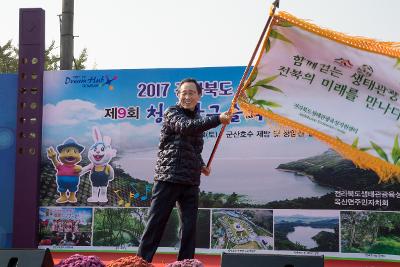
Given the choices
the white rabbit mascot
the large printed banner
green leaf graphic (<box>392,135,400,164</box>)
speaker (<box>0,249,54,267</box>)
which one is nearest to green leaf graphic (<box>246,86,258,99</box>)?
green leaf graphic (<box>392,135,400,164</box>)

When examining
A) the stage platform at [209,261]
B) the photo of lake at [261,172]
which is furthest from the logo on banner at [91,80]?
the stage platform at [209,261]

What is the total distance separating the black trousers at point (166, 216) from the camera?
129 inches

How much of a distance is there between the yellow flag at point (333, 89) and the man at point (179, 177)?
14.9 inches

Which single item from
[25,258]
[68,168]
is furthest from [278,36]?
[68,168]

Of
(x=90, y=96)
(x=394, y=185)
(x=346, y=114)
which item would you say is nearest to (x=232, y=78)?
(x=90, y=96)

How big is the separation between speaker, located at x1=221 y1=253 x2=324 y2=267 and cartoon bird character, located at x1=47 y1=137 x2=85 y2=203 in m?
3.48

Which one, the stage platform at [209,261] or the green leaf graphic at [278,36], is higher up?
the green leaf graphic at [278,36]

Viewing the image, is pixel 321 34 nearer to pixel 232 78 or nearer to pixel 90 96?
pixel 232 78

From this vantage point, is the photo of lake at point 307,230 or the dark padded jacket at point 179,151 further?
the photo of lake at point 307,230

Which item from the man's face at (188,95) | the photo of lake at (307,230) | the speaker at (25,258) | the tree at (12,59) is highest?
the tree at (12,59)

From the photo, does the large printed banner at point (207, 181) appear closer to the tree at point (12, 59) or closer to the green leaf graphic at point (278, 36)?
the green leaf graphic at point (278, 36)

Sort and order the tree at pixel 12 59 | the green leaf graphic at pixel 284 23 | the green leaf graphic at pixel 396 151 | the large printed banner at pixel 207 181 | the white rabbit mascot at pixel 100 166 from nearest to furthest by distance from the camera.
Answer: the green leaf graphic at pixel 396 151
the green leaf graphic at pixel 284 23
the large printed banner at pixel 207 181
the white rabbit mascot at pixel 100 166
the tree at pixel 12 59

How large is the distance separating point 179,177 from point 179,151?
15 centimetres

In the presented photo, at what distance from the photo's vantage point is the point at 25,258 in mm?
2471
